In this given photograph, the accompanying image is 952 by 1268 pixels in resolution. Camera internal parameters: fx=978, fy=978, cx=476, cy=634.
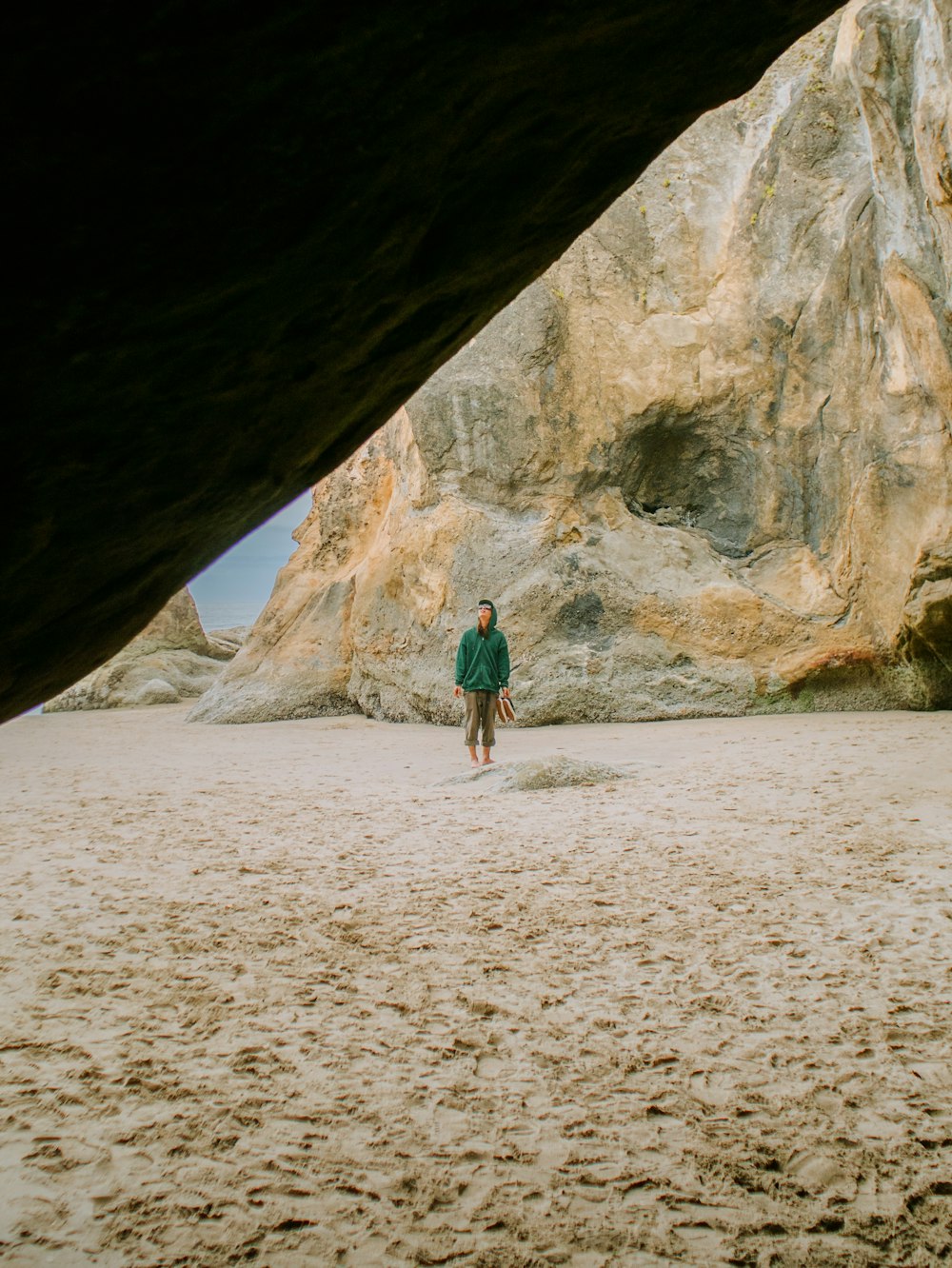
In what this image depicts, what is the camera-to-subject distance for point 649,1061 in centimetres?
265

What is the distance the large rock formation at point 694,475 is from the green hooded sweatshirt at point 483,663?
289 cm

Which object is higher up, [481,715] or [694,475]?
[694,475]

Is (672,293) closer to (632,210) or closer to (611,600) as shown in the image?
(632,210)

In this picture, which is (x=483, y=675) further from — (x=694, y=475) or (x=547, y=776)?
(x=694, y=475)

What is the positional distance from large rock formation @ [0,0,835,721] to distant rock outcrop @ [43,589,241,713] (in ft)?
51.2

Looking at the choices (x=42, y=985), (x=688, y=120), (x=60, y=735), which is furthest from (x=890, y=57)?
(x=60, y=735)

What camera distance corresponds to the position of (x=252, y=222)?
163 cm

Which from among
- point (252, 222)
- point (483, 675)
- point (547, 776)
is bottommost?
point (547, 776)

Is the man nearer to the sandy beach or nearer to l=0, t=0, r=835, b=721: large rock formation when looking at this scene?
the sandy beach

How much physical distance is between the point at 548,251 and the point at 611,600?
9549 millimetres

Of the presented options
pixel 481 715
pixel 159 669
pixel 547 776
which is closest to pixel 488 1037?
pixel 547 776

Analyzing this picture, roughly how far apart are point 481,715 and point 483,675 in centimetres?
35

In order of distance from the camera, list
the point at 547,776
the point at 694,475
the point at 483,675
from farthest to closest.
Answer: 1. the point at 694,475
2. the point at 483,675
3. the point at 547,776

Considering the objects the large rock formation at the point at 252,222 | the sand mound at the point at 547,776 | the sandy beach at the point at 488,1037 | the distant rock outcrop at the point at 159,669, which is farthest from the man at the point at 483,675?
the distant rock outcrop at the point at 159,669
